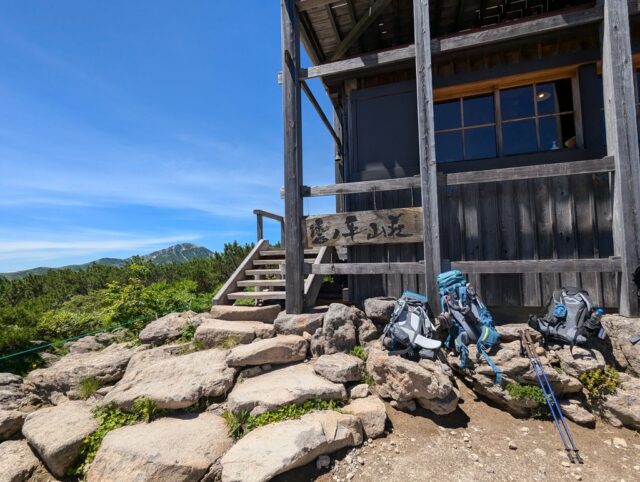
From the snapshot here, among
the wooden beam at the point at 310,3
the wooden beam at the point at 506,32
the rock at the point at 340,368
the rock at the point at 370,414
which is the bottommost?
the rock at the point at 370,414

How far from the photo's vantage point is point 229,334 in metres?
4.36

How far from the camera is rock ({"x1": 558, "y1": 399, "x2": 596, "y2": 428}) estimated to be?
9.80 ft

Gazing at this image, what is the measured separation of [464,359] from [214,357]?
10.6ft

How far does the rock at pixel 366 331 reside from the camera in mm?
4180

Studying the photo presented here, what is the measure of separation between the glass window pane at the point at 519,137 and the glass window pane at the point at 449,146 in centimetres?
69

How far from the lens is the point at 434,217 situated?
415 centimetres

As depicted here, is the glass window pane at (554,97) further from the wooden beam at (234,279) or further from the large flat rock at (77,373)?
the large flat rock at (77,373)

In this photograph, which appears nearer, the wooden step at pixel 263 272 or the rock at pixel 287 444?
the rock at pixel 287 444

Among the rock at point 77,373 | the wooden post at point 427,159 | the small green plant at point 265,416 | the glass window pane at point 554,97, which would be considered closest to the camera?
the small green plant at point 265,416

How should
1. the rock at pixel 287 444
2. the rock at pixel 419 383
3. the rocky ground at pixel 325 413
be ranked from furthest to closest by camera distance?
the rock at pixel 419 383
the rocky ground at pixel 325 413
the rock at pixel 287 444

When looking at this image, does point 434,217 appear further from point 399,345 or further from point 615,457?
point 615,457

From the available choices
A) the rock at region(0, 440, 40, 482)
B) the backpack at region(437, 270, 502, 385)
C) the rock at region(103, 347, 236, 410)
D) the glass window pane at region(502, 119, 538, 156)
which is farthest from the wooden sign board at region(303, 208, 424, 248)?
the rock at region(0, 440, 40, 482)

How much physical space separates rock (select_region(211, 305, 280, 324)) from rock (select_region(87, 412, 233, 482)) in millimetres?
1922

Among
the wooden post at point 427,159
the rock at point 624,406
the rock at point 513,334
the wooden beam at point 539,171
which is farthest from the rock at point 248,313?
the rock at point 624,406
